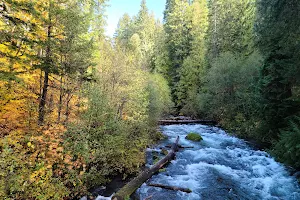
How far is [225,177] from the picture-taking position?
28.2 feet

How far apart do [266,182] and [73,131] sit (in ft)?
25.7

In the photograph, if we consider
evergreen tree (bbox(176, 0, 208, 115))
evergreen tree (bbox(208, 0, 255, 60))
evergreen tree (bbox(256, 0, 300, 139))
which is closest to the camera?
evergreen tree (bbox(256, 0, 300, 139))

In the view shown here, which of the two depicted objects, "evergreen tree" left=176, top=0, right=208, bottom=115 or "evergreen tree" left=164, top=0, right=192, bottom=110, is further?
"evergreen tree" left=164, top=0, right=192, bottom=110

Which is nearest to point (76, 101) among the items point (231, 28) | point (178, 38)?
point (231, 28)

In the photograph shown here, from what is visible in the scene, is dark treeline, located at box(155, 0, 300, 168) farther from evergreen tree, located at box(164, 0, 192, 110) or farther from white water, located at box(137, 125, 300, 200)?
white water, located at box(137, 125, 300, 200)

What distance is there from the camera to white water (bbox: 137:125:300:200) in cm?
713

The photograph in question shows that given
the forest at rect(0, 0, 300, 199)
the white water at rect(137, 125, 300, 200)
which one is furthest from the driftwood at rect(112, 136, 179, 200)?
the forest at rect(0, 0, 300, 199)

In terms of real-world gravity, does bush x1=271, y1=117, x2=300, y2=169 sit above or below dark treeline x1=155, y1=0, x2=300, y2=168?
below

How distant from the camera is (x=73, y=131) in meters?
6.73

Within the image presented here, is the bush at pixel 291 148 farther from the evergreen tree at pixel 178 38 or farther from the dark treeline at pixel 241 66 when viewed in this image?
the evergreen tree at pixel 178 38

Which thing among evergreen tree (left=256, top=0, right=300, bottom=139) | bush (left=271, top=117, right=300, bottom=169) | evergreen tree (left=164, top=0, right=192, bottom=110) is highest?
evergreen tree (left=164, top=0, right=192, bottom=110)

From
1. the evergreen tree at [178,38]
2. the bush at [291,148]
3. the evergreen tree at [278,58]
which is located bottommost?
the bush at [291,148]

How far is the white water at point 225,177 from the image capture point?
7.13m

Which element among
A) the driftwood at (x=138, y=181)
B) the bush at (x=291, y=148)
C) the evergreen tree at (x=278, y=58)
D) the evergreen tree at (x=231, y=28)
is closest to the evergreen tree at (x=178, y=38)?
the evergreen tree at (x=231, y=28)
